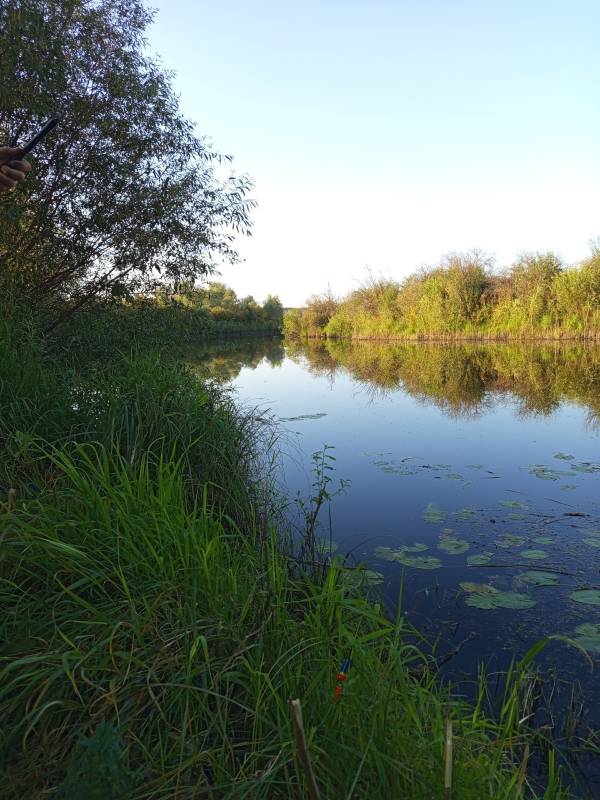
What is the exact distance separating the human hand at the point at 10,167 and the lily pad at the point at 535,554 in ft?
15.5

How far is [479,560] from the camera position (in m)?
4.30

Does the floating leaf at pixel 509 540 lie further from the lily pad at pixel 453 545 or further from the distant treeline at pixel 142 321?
the distant treeline at pixel 142 321

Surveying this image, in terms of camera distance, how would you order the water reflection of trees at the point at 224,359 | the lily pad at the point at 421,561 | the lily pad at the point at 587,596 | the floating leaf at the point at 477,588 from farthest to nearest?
1. the water reflection of trees at the point at 224,359
2. the lily pad at the point at 421,561
3. the floating leaf at the point at 477,588
4. the lily pad at the point at 587,596

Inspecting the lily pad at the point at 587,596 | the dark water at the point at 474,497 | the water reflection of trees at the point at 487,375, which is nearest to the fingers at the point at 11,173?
the dark water at the point at 474,497

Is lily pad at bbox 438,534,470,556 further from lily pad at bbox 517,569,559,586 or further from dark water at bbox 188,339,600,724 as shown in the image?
lily pad at bbox 517,569,559,586

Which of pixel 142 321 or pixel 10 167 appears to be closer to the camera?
pixel 10 167

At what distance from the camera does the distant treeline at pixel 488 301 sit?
26.7 meters

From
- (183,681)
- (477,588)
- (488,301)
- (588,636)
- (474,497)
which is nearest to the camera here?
(183,681)

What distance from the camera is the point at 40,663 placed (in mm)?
1772

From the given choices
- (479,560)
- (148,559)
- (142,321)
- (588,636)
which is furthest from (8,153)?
(142,321)

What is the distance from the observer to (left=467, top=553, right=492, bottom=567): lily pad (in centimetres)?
424

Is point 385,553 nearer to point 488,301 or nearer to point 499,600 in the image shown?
point 499,600

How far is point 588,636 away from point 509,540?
5.11 ft

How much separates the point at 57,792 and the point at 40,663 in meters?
0.58
